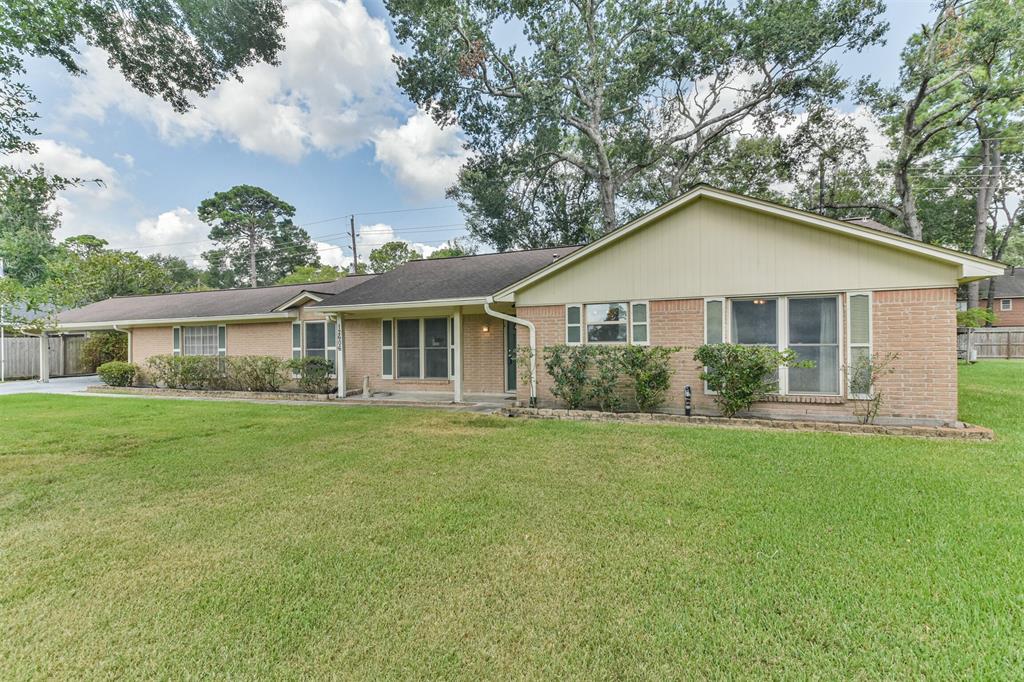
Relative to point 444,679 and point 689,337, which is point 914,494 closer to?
point 689,337

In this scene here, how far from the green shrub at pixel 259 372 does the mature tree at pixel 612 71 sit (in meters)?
11.6

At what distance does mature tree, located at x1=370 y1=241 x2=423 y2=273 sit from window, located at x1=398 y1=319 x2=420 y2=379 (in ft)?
97.7

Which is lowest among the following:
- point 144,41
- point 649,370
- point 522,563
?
point 522,563

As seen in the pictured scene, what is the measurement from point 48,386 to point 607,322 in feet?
66.6

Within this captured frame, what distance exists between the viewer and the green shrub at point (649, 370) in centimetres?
837

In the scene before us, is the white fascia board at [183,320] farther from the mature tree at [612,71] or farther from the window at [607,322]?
the mature tree at [612,71]

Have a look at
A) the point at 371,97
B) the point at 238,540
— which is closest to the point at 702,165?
the point at 371,97

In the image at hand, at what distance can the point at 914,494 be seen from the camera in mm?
4395

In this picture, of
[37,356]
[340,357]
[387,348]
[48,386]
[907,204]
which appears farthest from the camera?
[907,204]

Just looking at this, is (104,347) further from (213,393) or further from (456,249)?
(456,249)

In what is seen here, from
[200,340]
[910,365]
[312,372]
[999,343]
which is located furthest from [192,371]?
[999,343]

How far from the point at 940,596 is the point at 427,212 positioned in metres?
A: 31.6

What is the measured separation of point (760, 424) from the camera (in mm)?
7508

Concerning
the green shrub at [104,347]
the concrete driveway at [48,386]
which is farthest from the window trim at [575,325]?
the green shrub at [104,347]
